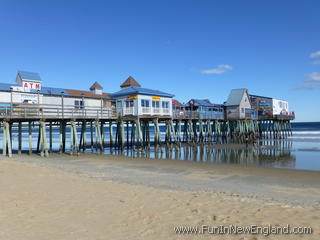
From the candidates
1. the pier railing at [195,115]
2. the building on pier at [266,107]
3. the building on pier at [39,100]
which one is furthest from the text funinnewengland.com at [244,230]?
the building on pier at [266,107]

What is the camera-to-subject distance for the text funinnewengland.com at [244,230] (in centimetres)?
495

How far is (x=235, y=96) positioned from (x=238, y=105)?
2023 millimetres

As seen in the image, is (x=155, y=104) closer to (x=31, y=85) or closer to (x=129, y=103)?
(x=129, y=103)

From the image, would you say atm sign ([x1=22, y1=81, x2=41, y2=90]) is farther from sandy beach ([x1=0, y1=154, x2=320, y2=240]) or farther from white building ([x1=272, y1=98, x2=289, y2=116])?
white building ([x1=272, y1=98, x2=289, y2=116])

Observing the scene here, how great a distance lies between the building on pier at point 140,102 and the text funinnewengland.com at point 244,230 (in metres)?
22.0

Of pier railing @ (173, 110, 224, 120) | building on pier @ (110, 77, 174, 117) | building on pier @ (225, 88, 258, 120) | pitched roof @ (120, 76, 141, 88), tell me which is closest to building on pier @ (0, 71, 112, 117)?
building on pier @ (110, 77, 174, 117)

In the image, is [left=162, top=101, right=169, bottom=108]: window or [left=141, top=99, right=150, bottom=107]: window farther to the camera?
[left=162, top=101, right=169, bottom=108]: window

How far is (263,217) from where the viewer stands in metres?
5.79

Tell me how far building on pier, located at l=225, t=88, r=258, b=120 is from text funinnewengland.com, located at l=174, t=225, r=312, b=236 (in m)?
40.0

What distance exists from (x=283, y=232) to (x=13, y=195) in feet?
22.2

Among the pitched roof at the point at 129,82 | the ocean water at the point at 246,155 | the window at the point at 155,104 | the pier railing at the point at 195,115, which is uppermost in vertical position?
the pitched roof at the point at 129,82

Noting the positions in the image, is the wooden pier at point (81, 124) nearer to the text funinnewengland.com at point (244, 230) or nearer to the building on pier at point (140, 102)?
the building on pier at point (140, 102)

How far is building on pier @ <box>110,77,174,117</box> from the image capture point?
2752cm

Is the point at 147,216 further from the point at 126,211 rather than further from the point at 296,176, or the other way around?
the point at 296,176
